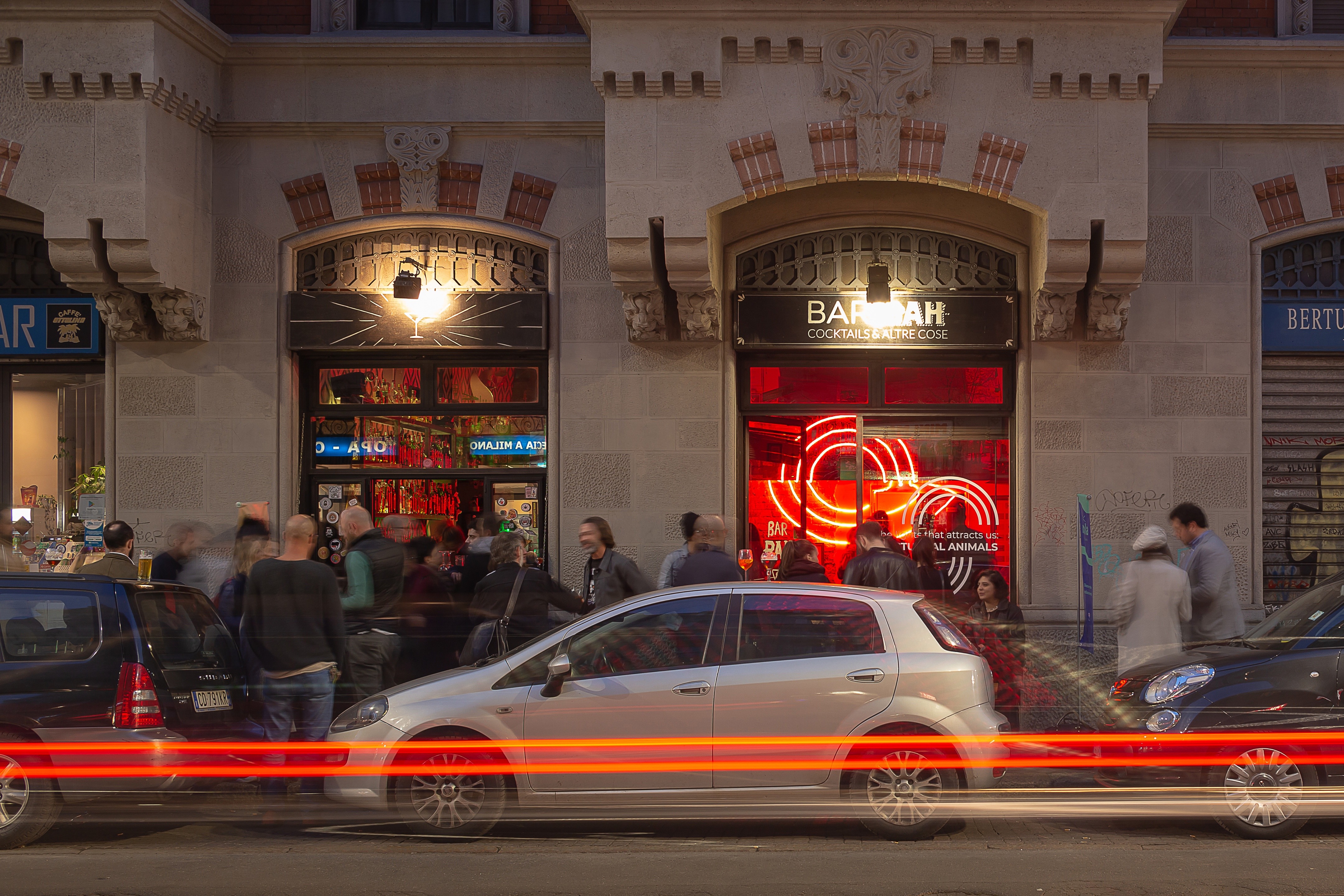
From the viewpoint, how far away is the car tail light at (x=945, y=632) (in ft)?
22.3

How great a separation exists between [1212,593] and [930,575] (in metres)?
2.42

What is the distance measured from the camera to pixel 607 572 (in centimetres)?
852

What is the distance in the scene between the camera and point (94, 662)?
21.5 ft

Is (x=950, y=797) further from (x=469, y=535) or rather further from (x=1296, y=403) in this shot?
(x=1296, y=403)

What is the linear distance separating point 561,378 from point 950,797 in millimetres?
6290

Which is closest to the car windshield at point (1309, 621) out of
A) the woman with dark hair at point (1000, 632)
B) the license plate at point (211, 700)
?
the woman with dark hair at point (1000, 632)

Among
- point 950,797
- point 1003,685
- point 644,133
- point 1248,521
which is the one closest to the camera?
point 950,797

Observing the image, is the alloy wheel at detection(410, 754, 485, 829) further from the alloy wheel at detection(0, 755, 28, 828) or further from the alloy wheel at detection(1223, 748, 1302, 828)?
the alloy wheel at detection(1223, 748, 1302, 828)

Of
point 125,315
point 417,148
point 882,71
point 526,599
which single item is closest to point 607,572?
point 526,599

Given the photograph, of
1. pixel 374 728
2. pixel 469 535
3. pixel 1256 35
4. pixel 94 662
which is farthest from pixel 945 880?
pixel 1256 35

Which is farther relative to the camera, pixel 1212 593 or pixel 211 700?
pixel 1212 593

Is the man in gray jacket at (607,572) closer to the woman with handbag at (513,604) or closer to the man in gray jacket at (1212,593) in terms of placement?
the woman with handbag at (513,604)

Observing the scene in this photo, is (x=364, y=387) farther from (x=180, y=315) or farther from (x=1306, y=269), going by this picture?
(x=1306, y=269)

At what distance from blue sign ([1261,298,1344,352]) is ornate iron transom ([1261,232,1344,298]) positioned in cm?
8
